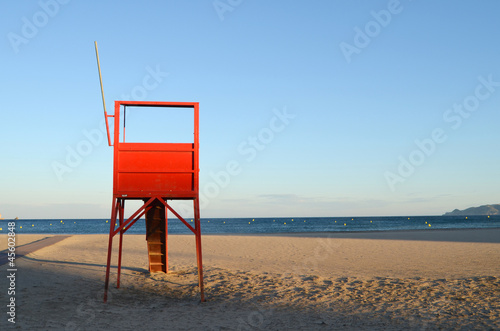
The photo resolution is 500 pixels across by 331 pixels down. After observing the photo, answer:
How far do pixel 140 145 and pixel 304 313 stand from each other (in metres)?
5.68

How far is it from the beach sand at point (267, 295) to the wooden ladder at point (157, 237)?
46 centimetres

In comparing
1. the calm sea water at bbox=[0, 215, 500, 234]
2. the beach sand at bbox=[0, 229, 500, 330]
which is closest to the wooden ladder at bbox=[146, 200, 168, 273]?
the beach sand at bbox=[0, 229, 500, 330]

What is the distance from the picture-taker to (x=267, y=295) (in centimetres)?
1044

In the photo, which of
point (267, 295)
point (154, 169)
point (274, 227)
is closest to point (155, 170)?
point (154, 169)

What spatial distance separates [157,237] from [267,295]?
4683 millimetres

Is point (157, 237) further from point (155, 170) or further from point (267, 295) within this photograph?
point (267, 295)

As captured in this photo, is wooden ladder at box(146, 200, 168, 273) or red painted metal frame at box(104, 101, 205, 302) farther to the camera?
wooden ladder at box(146, 200, 168, 273)

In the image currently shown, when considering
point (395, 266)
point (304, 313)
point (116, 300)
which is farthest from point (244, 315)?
point (395, 266)

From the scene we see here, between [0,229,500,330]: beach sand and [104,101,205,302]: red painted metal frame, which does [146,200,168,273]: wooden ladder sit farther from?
[104,101,205,302]: red painted metal frame

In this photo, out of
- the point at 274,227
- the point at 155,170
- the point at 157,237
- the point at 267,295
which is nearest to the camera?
the point at 267,295

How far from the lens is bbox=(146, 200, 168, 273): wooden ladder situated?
13.5m

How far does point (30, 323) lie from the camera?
26.1ft

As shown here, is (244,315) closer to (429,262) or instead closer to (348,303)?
(348,303)

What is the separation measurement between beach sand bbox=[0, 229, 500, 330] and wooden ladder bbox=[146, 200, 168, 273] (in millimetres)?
457
